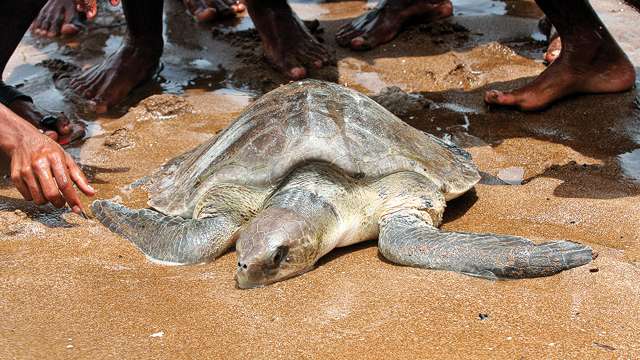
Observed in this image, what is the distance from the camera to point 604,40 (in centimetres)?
396

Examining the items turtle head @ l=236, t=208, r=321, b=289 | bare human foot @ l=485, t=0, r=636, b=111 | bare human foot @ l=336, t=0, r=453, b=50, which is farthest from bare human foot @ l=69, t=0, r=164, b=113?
turtle head @ l=236, t=208, r=321, b=289

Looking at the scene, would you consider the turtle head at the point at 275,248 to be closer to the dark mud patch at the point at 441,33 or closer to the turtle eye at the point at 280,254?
the turtle eye at the point at 280,254

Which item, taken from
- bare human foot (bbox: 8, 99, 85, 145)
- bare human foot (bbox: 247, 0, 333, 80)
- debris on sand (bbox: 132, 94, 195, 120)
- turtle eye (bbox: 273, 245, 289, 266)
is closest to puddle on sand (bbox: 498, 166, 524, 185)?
turtle eye (bbox: 273, 245, 289, 266)

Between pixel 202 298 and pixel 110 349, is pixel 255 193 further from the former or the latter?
pixel 110 349

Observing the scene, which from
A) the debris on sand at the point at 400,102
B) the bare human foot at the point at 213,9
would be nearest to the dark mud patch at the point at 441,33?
the debris on sand at the point at 400,102

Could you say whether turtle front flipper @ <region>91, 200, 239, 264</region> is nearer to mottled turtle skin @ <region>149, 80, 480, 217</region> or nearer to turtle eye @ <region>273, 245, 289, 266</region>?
mottled turtle skin @ <region>149, 80, 480, 217</region>

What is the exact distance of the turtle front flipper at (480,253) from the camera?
2326mm

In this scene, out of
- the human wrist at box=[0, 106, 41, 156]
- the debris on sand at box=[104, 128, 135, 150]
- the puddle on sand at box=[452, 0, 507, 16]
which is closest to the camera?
the human wrist at box=[0, 106, 41, 156]

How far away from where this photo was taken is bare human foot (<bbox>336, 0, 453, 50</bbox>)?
194 inches

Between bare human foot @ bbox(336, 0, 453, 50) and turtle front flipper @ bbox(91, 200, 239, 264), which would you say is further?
bare human foot @ bbox(336, 0, 453, 50)

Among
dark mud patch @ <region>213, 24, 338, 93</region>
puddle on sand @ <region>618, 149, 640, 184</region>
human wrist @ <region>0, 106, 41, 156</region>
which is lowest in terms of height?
dark mud patch @ <region>213, 24, 338, 93</region>

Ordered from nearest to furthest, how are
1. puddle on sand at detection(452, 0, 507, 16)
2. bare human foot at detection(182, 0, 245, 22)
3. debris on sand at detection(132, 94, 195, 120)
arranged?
1. debris on sand at detection(132, 94, 195, 120)
2. puddle on sand at detection(452, 0, 507, 16)
3. bare human foot at detection(182, 0, 245, 22)

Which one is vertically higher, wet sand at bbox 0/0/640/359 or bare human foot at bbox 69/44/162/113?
wet sand at bbox 0/0/640/359

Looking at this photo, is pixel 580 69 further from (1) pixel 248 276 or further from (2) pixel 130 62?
(2) pixel 130 62
